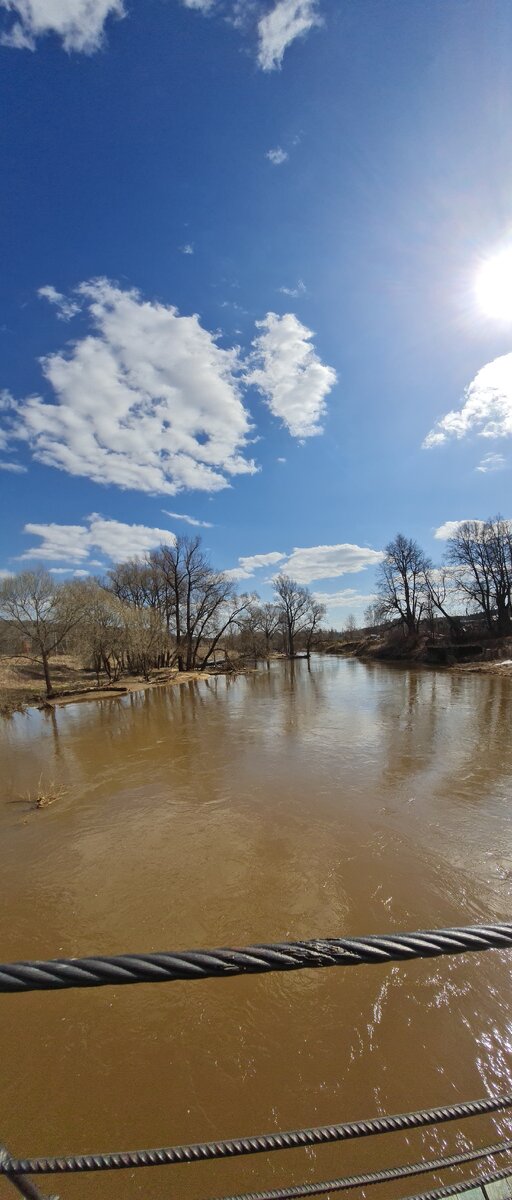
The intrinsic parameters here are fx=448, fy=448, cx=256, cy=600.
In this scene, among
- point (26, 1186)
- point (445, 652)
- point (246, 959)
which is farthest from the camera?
point (445, 652)

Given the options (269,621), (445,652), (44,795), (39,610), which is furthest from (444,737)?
(269,621)

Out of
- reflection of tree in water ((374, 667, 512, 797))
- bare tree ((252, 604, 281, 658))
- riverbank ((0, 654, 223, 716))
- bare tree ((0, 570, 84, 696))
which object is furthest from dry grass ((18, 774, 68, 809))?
bare tree ((252, 604, 281, 658))

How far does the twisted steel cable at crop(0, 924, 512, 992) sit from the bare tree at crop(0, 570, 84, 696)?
83.3ft

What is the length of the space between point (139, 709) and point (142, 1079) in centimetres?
1748

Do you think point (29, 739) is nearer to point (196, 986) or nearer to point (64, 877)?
point (64, 877)

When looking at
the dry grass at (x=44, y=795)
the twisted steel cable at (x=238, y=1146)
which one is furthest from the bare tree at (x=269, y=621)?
the twisted steel cable at (x=238, y=1146)

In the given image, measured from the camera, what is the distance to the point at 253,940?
14.4 feet

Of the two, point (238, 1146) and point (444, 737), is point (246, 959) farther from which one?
point (444, 737)

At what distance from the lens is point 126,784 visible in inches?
366

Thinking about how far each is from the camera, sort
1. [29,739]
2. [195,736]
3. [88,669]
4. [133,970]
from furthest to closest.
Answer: [88,669]
[29,739]
[195,736]
[133,970]

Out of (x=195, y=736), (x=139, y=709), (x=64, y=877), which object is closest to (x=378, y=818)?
(x=64, y=877)

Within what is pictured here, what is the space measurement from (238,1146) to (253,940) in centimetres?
387

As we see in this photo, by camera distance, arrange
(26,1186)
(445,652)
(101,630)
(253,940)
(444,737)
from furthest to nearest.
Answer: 1. (445,652)
2. (101,630)
3. (444,737)
4. (253,940)
5. (26,1186)

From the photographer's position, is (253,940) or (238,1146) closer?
(238,1146)
